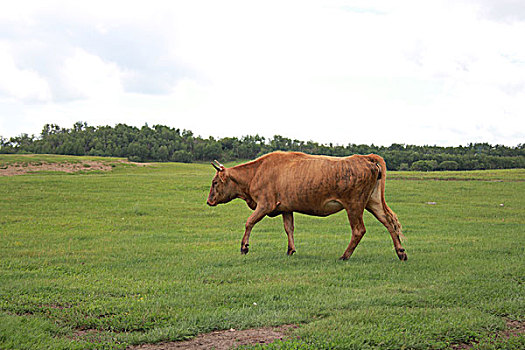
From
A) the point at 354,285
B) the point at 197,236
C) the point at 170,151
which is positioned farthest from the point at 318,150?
the point at 354,285

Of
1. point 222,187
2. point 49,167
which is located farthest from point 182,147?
point 222,187

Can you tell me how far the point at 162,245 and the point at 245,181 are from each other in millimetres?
3122

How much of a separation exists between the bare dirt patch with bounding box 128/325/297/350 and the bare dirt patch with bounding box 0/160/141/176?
39.2 metres

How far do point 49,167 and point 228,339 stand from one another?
149 feet

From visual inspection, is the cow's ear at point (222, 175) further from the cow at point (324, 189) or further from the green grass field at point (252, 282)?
the green grass field at point (252, 282)

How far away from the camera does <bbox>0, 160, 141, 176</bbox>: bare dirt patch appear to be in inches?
1640

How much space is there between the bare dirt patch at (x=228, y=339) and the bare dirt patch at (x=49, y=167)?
3918 centimetres

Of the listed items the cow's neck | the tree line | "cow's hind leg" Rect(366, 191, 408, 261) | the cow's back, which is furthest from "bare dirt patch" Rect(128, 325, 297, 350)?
the tree line

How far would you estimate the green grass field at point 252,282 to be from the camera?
231 inches

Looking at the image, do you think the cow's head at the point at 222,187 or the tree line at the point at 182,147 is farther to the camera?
the tree line at the point at 182,147

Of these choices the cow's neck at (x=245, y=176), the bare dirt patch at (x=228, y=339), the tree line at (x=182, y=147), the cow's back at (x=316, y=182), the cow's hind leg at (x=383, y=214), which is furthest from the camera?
the tree line at (x=182, y=147)

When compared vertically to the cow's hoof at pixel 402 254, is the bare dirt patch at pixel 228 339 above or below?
below

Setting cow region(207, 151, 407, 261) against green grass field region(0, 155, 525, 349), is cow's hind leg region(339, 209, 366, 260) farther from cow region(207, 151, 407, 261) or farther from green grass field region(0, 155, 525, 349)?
green grass field region(0, 155, 525, 349)

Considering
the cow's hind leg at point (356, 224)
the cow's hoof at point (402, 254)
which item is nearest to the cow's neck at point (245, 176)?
the cow's hind leg at point (356, 224)
